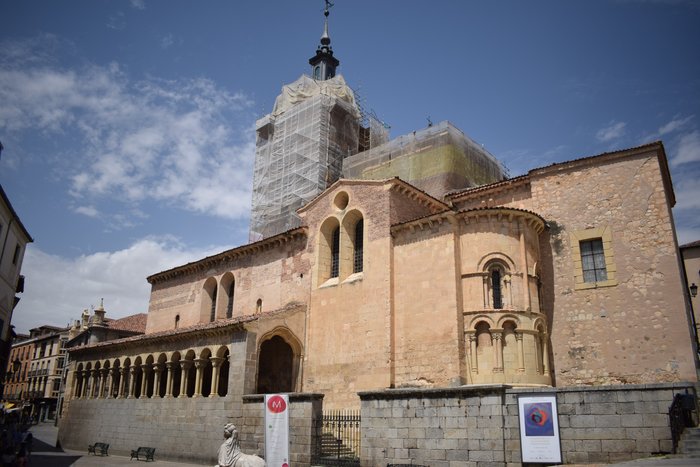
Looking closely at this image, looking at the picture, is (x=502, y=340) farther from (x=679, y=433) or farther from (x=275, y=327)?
(x=275, y=327)

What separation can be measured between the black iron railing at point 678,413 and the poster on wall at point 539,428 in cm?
223

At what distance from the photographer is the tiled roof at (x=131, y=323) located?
1886 inches

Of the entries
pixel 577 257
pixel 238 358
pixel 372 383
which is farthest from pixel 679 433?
→ pixel 238 358

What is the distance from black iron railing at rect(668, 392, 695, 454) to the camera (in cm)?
1080

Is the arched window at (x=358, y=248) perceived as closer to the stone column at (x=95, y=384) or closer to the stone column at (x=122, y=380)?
the stone column at (x=122, y=380)

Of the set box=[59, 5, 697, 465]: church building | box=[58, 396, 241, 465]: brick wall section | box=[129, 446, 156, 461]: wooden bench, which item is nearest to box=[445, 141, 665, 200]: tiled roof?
box=[59, 5, 697, 465]: church building

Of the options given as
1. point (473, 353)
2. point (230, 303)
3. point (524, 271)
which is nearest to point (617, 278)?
point (524, 271)

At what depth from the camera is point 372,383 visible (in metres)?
20.5

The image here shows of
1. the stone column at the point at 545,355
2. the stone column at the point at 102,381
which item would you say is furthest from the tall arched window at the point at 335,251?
the stone column at the point at 102,381

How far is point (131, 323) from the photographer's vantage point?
49.6m

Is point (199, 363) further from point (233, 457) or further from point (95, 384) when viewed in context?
point (233, 457)

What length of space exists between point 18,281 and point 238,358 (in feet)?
51.8

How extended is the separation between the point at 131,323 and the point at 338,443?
3873 centimetres

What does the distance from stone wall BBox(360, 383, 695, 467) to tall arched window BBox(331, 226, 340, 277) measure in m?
9.79
